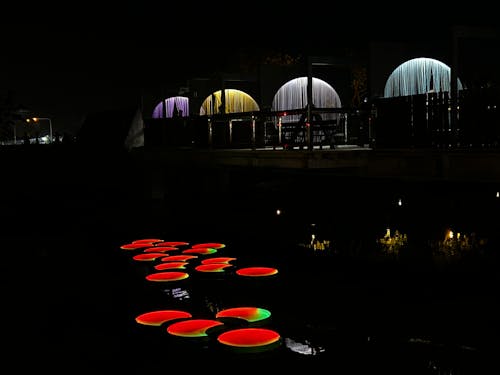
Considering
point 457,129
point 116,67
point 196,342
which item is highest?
point 116,67

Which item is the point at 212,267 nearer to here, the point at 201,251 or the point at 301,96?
the point at 201,251

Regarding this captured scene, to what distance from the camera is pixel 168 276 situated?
8.95 meters

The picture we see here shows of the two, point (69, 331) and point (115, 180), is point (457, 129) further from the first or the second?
point (115, 180)

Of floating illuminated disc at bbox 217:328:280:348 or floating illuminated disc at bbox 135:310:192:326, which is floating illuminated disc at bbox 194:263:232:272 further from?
floating illuminated disc at bbox 217:328:280:348

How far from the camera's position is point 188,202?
20641 millimetres

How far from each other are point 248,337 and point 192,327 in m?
0.64

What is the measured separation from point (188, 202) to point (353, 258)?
1112 centimetres

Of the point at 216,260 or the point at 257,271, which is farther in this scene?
the point at 216,260

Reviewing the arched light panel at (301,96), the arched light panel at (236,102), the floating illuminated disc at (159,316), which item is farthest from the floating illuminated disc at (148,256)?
the arched light panel at (236,102)

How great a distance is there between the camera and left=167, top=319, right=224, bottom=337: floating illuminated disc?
6.30 meters

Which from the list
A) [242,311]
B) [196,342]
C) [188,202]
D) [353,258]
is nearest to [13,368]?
[196,342]

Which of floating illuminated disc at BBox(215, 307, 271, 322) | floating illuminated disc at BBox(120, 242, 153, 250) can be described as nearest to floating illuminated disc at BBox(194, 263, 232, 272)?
floating illuminated disc at BBox(215, 307, 271, 322)

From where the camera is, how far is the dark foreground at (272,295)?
5738 millimetres

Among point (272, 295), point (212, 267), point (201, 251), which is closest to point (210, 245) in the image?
point (201, 251)
